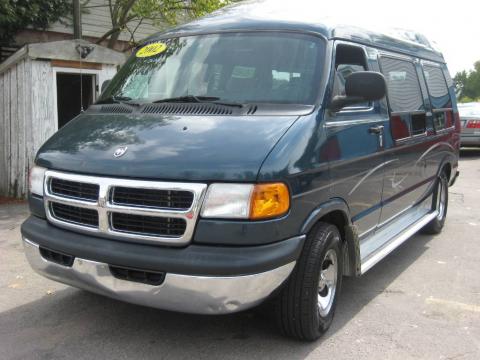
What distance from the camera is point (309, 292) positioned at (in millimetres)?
3344

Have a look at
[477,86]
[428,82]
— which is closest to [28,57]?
[428,82]

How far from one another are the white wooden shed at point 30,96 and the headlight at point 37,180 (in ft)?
15.2

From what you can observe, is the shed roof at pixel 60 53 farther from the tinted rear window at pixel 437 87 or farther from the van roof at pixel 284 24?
the tinted rear window at pixel 437 87

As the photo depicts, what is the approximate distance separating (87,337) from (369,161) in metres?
2.43

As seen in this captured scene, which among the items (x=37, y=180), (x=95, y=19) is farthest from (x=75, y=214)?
(x=95, y=19)

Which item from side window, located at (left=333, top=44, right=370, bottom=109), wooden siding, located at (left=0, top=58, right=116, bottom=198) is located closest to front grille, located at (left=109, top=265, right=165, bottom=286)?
side window, located at (left=333, top=44, right=370, bottom=109)

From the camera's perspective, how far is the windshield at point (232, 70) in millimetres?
3768

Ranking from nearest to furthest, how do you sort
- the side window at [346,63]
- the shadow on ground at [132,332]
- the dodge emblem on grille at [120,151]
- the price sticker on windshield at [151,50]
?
the dodge emblem on grille at [120,151] < the shadow on ground at [132,332] < the side window at [346,63] < the price sticker on windshield at [151,50]

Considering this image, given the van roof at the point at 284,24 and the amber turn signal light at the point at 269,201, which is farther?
the van roof at the point at 284,24

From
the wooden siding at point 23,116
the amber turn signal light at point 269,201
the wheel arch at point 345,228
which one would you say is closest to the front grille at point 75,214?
the amber turn signal light at point 269,201

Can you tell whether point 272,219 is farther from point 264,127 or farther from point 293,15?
point 293,15

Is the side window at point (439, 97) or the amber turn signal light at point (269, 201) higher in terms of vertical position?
the side window at point (439, 97)

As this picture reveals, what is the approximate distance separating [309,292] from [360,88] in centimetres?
142

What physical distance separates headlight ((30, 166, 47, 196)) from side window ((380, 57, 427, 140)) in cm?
287
